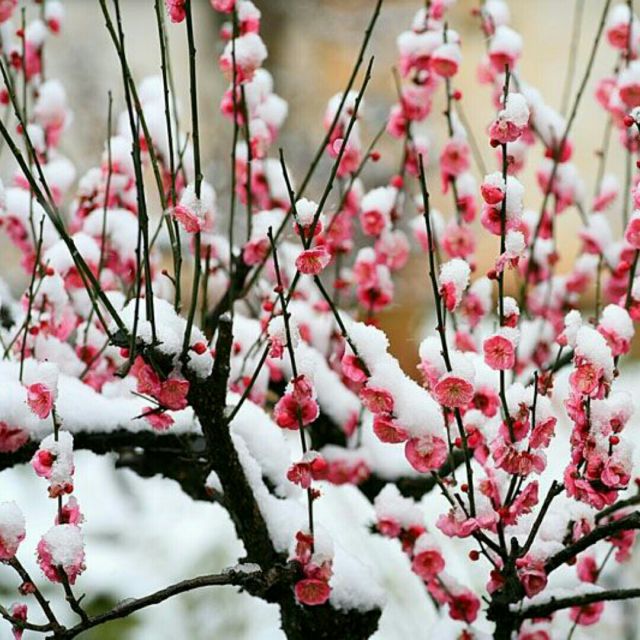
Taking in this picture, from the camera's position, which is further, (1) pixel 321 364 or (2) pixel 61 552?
(1) pixel 321 364

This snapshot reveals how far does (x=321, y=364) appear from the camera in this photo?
2146mm

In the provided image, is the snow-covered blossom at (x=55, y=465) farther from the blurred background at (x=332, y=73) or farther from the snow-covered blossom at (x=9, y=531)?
the blurred background at (x=332, y=73)

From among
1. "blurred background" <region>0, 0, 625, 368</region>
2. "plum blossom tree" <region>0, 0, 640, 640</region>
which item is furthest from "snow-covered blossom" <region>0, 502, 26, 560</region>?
"blurred background" <region>0, 0, 625, 368</region>

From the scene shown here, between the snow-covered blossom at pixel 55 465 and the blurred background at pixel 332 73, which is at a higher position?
the blurred background at pixel 332 73

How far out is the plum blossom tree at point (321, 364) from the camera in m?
1.24

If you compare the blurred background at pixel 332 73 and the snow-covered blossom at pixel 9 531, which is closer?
the snow-covered blossom at pixel 9 531

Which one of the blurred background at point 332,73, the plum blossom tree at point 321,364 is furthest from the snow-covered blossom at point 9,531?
the blurred background at point 332,73

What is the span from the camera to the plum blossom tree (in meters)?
1.24

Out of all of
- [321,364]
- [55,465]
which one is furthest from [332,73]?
[55,465]

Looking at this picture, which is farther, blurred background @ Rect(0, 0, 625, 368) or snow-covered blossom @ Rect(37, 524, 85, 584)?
blurred background @ Rect(0, 0, 625, 368)

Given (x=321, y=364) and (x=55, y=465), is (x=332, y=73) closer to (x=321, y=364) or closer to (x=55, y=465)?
(x=321, y=364)

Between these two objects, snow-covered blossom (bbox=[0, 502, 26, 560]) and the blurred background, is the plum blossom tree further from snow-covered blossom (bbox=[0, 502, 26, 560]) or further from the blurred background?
the blurred background

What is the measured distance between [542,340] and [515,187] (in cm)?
116

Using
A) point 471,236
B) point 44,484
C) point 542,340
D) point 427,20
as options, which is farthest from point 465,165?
point 44,484
